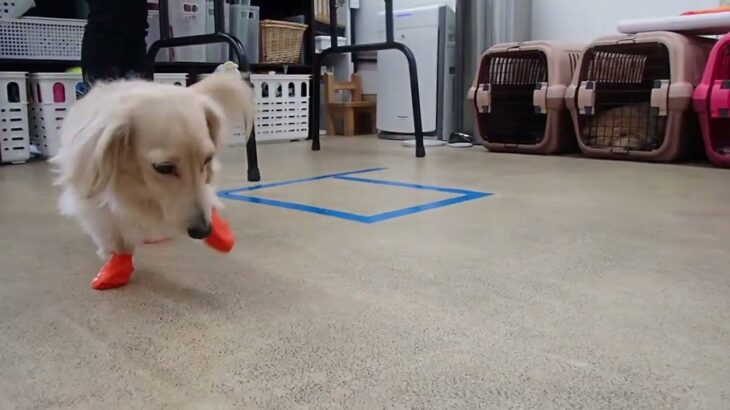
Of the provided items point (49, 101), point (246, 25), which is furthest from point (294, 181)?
point (246, 25)

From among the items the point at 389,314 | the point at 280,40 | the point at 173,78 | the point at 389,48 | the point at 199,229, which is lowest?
the point at 389,314

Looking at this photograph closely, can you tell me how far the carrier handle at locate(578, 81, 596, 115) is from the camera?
283 cm

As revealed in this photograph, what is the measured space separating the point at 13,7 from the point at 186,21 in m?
0.83

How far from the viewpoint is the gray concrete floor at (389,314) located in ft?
2.29

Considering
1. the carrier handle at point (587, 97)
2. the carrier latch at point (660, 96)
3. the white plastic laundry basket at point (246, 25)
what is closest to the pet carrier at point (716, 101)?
Result: the carrier latch at point (660, 96)

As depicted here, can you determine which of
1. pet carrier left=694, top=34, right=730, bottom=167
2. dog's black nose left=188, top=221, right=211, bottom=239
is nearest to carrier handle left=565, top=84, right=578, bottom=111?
pet carrier left=694, top=34, right=730, bottom=167

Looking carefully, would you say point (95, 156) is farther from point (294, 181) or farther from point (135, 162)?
point (294, 181)

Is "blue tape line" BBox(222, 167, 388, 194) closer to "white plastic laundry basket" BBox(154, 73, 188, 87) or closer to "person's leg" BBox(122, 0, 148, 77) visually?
"person's leg" BBox(122, 0, 148, 77)

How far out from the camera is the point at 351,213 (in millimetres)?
1670

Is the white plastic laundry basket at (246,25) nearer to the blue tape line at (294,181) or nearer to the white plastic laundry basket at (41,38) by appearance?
the white plastic laundry basket at (41,38)

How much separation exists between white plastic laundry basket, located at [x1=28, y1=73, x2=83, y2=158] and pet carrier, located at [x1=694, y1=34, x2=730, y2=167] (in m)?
2.64

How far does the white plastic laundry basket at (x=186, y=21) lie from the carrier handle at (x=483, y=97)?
152 centimetres

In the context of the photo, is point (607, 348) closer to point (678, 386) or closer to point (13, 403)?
point (678, 386)

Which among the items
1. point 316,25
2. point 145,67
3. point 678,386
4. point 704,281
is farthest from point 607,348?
point 316,25
